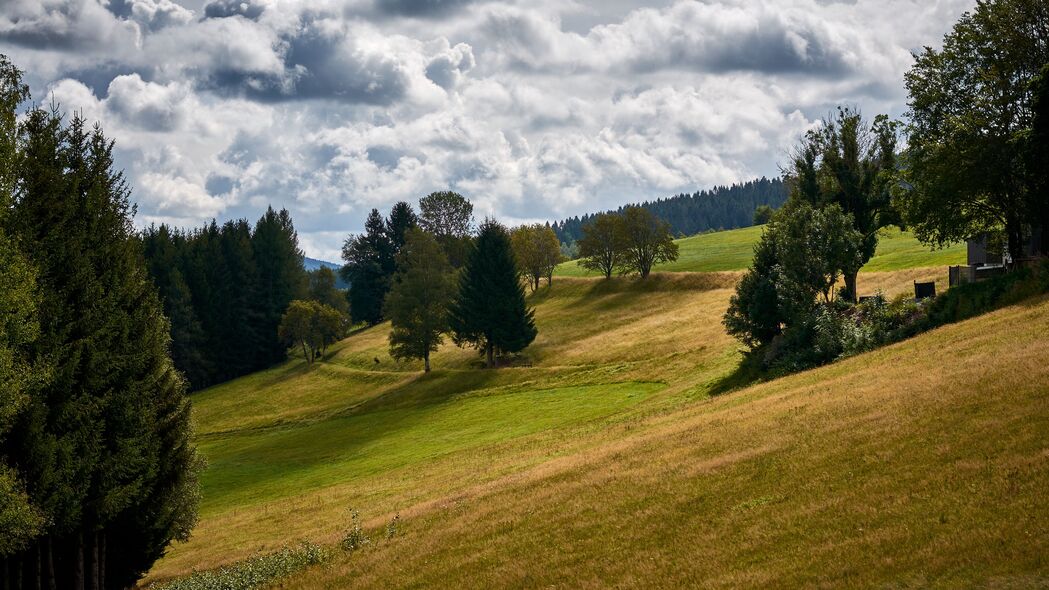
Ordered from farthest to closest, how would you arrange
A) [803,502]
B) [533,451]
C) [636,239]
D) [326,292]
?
A: [326,292]
[636,239]
[533,451]
[803,502]

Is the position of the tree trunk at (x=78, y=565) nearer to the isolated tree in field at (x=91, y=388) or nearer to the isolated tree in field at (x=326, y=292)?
the isolated tree in field at (x=91, y=388)

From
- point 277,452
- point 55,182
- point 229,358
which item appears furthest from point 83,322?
point 229,358

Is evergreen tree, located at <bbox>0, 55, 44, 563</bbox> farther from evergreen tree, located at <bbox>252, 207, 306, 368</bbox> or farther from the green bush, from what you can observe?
evergreen tree, located at <bbox>252, 207, 306, 368</bbox>

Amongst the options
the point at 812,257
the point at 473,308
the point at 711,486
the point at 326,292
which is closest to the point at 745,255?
the point at 473,308

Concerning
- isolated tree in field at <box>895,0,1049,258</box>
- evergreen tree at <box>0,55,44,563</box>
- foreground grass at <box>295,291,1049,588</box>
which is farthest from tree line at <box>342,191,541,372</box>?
evergreen tree at <box>0,55,44,563</box>

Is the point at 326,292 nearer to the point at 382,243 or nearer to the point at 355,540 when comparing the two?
the point at 382,243

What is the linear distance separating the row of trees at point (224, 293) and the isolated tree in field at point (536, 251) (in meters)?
36.0

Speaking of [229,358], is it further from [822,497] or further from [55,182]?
[822,497]

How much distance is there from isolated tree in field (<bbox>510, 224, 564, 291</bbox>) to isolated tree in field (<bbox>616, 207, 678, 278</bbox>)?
55.3ft

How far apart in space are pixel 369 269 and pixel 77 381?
134 meters

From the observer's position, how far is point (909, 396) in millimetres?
25922

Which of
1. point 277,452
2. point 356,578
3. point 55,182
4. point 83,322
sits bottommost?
point 277,452

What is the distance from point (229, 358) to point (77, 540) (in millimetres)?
104758

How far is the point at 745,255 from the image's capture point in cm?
13625
